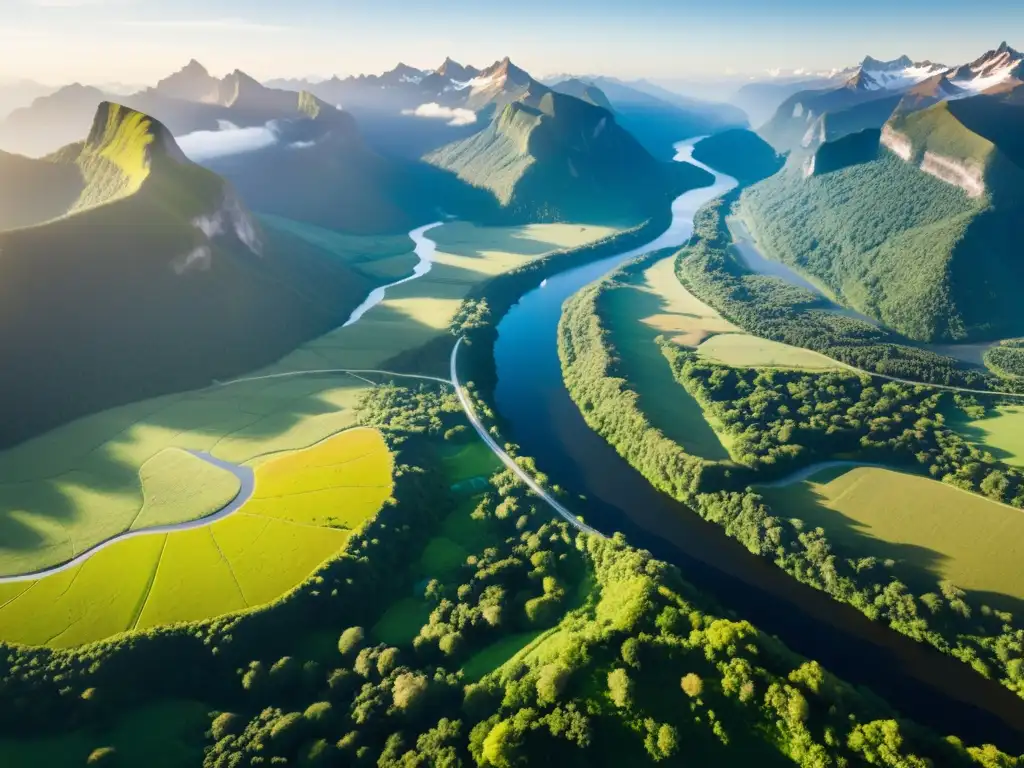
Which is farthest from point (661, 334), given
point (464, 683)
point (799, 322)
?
point (464, 683)

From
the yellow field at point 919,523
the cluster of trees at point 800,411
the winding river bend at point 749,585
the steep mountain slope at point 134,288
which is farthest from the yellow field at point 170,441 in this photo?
the yellow field at point 919,523

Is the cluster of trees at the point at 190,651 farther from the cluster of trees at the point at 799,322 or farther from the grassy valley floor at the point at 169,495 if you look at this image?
the cluster of trees at the point at 799,322

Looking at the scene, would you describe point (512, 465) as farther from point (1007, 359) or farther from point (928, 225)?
point (928, 225)

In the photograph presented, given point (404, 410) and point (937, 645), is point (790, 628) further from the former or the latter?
point (404, 410)

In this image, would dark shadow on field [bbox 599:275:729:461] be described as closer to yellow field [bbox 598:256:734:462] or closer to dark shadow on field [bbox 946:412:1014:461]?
yellow field [bbox 598:256:734:462]

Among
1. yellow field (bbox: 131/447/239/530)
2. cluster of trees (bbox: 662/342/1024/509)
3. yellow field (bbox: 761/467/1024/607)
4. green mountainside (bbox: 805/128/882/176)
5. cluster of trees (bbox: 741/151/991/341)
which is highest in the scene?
green mountainside (bbox: 805/128/882/176)

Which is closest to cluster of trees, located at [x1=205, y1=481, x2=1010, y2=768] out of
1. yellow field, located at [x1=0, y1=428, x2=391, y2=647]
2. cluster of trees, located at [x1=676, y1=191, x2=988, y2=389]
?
yellow field, located at [x1=0, y1=428, x2=391, y2=647]
